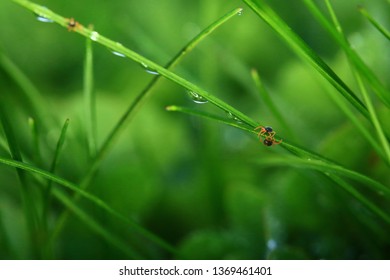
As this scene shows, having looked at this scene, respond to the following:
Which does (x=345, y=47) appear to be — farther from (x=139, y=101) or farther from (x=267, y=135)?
(x=139, y=101)

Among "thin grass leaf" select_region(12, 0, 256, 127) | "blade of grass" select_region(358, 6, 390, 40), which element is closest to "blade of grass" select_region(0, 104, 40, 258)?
"thin grass leaf" select_region(12, 0, 256, 127)

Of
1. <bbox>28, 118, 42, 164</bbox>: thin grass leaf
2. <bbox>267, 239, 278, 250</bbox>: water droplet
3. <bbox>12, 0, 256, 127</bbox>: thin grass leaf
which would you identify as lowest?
<bbox>267, 239, 278, 250</bbox>: water droplet

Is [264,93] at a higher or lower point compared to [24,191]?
higher

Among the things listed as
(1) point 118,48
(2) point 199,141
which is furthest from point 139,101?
(2) point 199,141

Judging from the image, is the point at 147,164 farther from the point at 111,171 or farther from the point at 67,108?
the point at 67,108

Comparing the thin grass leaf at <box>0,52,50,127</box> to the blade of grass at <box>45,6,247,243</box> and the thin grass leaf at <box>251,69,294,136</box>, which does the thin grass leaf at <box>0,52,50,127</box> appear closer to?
the blade of grass at <box>45,6,247,243</box>

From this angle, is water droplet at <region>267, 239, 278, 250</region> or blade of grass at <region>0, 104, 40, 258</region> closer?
blade of grass at <region>0, 104, 40, 258</region>
